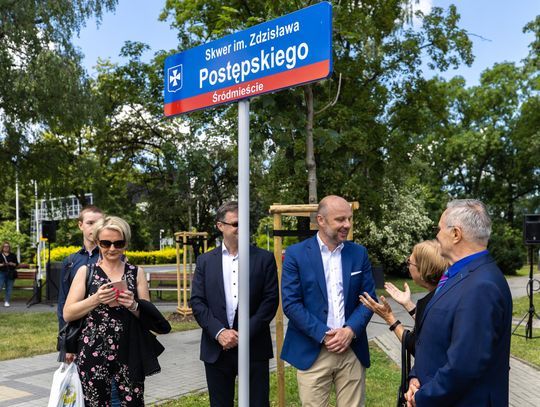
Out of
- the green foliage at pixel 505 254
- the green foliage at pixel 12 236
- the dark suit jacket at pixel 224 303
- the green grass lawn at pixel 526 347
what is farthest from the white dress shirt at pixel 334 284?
the green foliage at pixel 12 236

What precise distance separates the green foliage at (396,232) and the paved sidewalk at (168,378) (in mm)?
19165

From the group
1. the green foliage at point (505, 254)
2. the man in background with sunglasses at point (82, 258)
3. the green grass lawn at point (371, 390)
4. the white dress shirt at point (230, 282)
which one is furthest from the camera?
the green foliage at point (505, 254)

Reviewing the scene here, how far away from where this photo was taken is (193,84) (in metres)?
3.29

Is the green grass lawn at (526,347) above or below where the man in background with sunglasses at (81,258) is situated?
below

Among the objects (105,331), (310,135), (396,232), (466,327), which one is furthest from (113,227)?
(396,232)

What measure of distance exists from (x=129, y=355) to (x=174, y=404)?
2755 mm

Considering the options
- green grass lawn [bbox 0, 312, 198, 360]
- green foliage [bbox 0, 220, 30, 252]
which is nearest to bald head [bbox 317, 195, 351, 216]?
green grass lawn [bbox 0, 312, 198, 360]

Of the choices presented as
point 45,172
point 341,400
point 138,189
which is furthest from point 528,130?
point 341,400

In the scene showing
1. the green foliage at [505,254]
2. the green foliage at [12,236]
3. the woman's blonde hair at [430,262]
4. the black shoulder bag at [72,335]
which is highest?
the woman's blonde hair at [430,262]

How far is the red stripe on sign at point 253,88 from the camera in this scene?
8.87 feet

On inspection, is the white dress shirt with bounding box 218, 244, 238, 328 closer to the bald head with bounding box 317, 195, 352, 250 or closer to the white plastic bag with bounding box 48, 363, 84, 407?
the bald head with bounding box 317, 195, 352, 250

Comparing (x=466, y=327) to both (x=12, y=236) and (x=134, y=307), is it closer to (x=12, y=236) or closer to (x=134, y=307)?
(x=134, y=307)

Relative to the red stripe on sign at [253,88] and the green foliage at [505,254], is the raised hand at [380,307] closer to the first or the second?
the red stripe on sign at [253,88]

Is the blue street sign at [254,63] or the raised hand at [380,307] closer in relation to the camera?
the blue street sign at [254,63]
